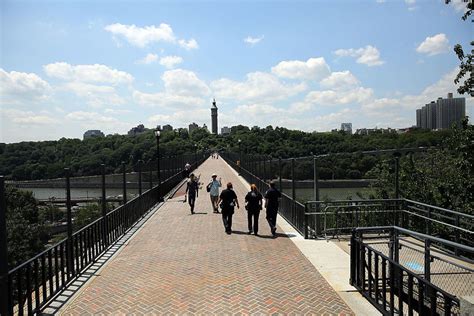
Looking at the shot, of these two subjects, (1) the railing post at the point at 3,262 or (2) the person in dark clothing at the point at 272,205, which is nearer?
(1) the railing post at the point at 3,262

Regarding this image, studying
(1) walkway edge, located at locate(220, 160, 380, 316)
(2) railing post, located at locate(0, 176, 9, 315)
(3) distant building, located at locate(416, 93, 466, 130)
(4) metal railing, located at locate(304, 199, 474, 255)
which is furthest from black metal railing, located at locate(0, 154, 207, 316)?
(3) distant building, located at locate(416, 93, 466, 130)

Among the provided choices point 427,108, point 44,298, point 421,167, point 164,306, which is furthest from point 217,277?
point 427,108

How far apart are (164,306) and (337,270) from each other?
371 centimetres

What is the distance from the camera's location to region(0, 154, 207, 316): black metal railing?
5.53m

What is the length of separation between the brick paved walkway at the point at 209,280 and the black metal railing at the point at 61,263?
0.49 meters

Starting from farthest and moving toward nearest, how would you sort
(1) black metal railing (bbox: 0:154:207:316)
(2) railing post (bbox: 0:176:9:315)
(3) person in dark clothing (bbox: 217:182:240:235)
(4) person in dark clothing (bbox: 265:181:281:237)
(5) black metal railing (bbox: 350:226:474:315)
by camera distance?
(3) person in dark clothing (bbox: 217:182:240:235) → (4) person in dark clothing (bbox: 265:181:281:237) → (5) black metal railing (bbox: 350:226:474:315) → (1) black metal railing (bbox: 0:154:207:316) → (2) railing post (bbox: 0:176:9:315)

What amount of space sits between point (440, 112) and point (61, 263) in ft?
392

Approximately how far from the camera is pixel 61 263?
24.1ft

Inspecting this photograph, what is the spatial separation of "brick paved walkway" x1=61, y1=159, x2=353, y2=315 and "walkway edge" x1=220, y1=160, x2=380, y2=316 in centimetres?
16

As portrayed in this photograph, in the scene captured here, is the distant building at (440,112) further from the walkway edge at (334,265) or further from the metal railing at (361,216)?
the walkway edge at (334,265)

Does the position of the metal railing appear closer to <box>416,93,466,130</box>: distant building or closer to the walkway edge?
the walkway edge

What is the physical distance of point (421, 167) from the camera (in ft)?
116

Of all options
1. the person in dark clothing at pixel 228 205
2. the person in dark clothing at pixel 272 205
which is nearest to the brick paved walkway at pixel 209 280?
the person in dark clothing at pixel 228 205

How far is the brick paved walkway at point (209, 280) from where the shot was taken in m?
6.31
